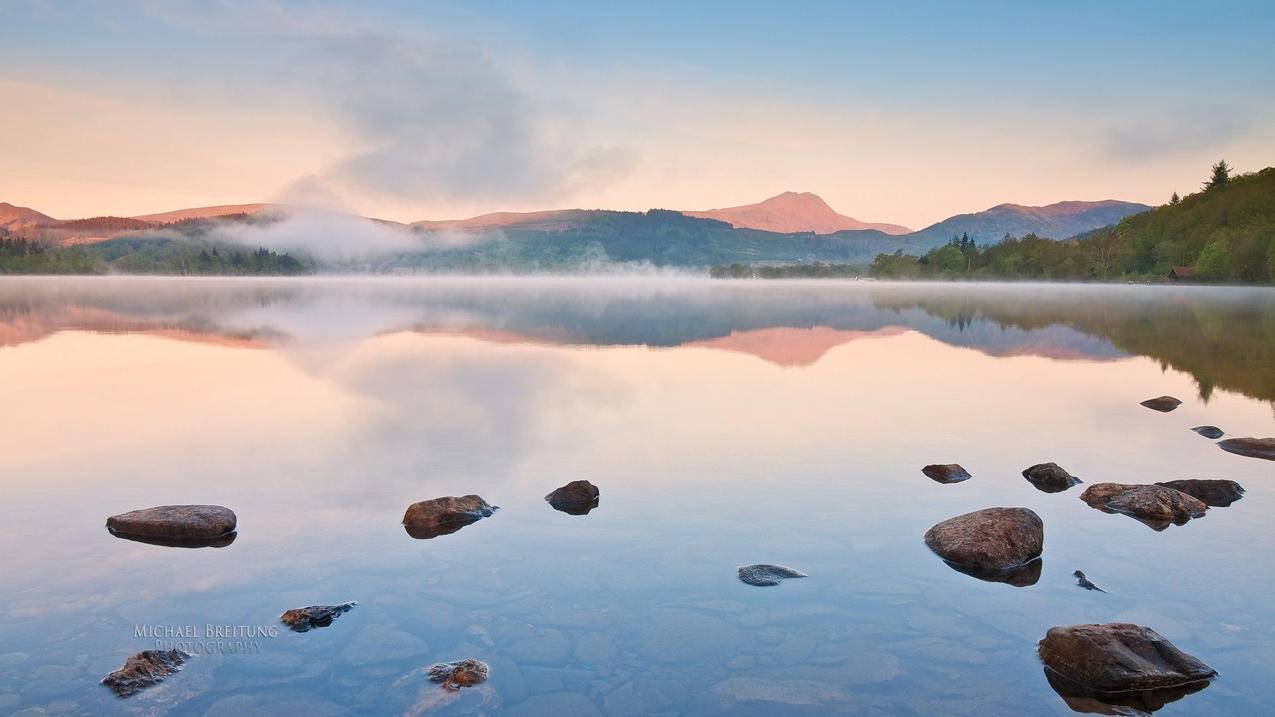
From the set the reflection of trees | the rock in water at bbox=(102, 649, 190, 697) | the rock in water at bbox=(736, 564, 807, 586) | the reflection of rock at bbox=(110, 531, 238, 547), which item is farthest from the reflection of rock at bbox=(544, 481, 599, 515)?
the reflection of trees

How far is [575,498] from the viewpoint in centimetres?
1479

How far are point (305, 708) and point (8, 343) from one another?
4467 centimetres

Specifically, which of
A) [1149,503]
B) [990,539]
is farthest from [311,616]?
[1149,503]

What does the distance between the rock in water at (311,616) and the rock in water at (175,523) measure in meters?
3.63

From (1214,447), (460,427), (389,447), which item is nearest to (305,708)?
(389,447)

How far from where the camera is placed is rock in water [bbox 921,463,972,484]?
55.0ft

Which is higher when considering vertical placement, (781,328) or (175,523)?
(175,523)

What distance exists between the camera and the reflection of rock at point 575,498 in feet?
47.8

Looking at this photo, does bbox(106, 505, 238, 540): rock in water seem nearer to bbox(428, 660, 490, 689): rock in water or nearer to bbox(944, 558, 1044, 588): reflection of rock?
bbox(428, 660, 490, 689): rock in water

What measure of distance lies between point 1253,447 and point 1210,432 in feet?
7.51

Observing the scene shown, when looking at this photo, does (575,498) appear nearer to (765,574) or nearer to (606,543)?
(606,543)

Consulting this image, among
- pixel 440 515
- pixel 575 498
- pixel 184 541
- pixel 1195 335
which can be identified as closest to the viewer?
pixel 184 541

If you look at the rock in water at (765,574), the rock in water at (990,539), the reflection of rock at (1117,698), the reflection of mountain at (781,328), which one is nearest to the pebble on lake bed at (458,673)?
the rock in water at (765,574)

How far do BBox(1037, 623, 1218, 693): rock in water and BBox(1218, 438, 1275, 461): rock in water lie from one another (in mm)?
13111
